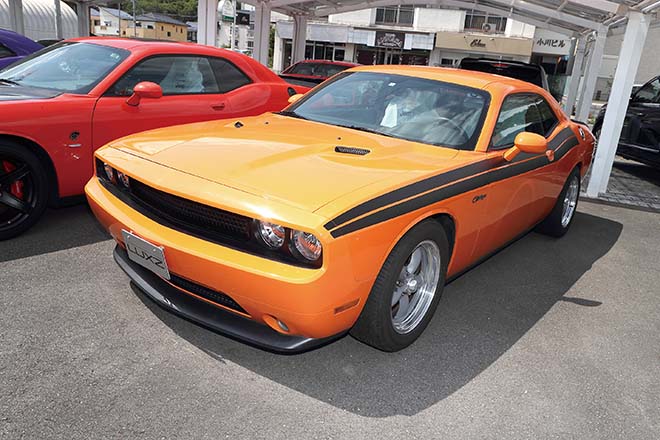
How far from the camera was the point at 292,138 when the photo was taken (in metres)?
3.23

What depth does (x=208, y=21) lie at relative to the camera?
9.59 m

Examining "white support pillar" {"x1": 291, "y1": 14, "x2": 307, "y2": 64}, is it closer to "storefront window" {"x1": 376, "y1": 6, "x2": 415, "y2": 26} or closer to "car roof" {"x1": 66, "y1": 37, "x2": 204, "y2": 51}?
"car roof" {"x1": 66, "y1": 37, "x2": 204, "y2": 51}

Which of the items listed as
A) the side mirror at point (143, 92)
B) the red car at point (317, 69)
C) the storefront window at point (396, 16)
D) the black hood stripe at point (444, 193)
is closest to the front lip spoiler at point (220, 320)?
the black hood stripe at point (444, 193)

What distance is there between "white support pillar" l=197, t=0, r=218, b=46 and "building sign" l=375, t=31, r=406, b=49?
30.7 meters

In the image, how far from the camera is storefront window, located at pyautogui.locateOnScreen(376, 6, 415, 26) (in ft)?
126

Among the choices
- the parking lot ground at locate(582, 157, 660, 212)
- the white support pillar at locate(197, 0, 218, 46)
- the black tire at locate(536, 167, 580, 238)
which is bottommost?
the parking lot ground at locate(582, 157, 660, 212)

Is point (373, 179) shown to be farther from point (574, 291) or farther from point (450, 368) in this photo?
point (574, 291)

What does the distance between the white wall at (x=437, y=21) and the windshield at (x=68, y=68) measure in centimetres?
3667

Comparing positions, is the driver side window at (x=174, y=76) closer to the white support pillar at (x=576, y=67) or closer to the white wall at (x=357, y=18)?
the white support pillar at (x=576, y=67)

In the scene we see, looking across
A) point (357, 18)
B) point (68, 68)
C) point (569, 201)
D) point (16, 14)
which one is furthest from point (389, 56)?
point (68, 68)

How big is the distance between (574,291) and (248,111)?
347cm

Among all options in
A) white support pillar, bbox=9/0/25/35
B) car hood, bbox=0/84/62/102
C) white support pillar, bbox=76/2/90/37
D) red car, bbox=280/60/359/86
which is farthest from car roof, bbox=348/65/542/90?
white support pillar, bbox=76/2/90/37

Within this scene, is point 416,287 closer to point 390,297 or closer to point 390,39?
point 390,297

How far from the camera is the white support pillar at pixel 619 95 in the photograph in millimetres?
6527
